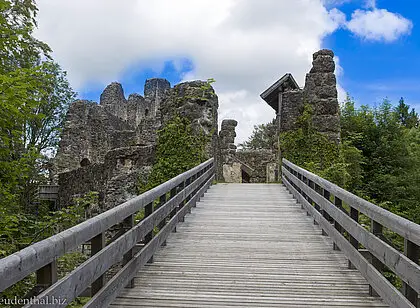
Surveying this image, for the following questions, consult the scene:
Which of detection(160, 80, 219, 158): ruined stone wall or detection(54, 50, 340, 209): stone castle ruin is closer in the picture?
detection(160, 80, 219, 158): ruined stone wall

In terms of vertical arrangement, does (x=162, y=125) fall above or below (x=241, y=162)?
above

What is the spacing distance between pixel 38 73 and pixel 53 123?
71.5 ft

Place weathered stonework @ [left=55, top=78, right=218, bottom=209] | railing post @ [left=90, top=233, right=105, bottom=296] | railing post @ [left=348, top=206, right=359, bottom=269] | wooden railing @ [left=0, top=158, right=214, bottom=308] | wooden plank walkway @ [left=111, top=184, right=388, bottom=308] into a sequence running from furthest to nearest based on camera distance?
weathered stonework @ [left=55, top=78, right=218, bottom=209]
railing post @ [left=348, top=206, right=359, bottom=269]
wooden plank walkway @ [left=111, top=184, right=388, bottom=308]
railing post @ [left=90, top=233, right=105, bottom=296]
wooden railing @ [left=0, top=158, right=214, bottom=308]

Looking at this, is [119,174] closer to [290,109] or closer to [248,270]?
[290,109]

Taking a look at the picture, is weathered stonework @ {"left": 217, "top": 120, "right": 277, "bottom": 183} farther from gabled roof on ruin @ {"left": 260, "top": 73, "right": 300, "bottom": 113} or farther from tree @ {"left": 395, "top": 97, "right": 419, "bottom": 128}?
tree @ {"left": 395, "top": 97, "right": 419, "bottom": 128}

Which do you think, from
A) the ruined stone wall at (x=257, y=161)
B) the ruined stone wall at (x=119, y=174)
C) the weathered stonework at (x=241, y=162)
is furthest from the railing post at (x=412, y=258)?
the ruined stone wall at (x=257, y=161)

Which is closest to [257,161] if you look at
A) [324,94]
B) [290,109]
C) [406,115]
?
[290,109]

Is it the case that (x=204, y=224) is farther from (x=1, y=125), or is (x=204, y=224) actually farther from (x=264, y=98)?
(x=264, y=98)

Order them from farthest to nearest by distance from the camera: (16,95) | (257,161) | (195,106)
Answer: (257,161) → (195,106) → (16,95)

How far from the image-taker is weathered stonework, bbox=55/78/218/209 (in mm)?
12086

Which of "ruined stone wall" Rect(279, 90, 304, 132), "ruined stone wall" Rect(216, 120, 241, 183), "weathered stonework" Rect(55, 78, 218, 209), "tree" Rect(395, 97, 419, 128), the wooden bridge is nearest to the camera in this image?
the wooden bridge

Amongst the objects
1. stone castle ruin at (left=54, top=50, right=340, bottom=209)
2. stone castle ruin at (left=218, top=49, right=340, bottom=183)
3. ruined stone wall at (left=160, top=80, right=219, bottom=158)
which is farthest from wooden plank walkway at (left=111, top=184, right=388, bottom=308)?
stone castle ruin at (left=218, top=49, right=340, bottom=183)

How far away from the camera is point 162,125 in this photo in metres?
12.4

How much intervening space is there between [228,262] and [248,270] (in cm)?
34
